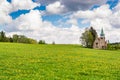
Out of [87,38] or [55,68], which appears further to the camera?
[87,38]

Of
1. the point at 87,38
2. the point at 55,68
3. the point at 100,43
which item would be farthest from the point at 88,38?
the point at 55,68

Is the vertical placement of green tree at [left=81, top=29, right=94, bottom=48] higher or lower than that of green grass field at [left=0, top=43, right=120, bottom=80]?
higher

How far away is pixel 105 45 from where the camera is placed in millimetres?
178875

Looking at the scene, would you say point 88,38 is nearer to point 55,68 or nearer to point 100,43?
point 100,43

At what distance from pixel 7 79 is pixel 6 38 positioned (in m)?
174

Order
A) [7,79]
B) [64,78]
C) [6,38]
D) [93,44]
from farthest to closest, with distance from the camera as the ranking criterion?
[6,38] → [93,44] → [64,78] → [7,79]

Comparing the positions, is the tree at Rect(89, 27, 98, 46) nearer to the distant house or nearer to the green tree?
the distant house

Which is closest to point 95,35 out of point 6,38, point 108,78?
point 6,38

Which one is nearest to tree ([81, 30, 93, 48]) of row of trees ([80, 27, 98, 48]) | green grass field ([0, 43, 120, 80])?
row of trees ([80, 27, 98, 48])

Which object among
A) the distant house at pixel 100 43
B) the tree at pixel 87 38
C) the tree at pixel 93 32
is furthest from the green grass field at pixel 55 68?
the tree at pixel 93 32

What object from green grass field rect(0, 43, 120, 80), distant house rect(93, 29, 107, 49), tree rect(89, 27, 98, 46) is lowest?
green grass field rect(0, 43, 120, 80)

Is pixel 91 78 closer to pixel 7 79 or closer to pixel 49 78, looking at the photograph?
pixel 49 78

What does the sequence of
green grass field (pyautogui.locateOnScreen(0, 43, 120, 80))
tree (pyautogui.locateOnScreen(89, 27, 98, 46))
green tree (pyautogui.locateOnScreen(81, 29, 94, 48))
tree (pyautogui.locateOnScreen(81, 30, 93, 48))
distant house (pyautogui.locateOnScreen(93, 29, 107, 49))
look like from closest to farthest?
1. green grass field (pyautogui.locateOnScreen(0, 43, 120, 80))
2. distant house (pyautogui.locateOnScreen(93, 29, 107, 49))
3. tree (pyautogui.locateOnScreen(81, 30, 93, 48))
4. green tree (pyautogui.locateOnScreen(81, 29, 94, 48))
5. tree (pyautogui.locateOnScreen(89, 27, 98, 46))

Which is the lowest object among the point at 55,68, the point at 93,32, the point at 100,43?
the point at 55,68
